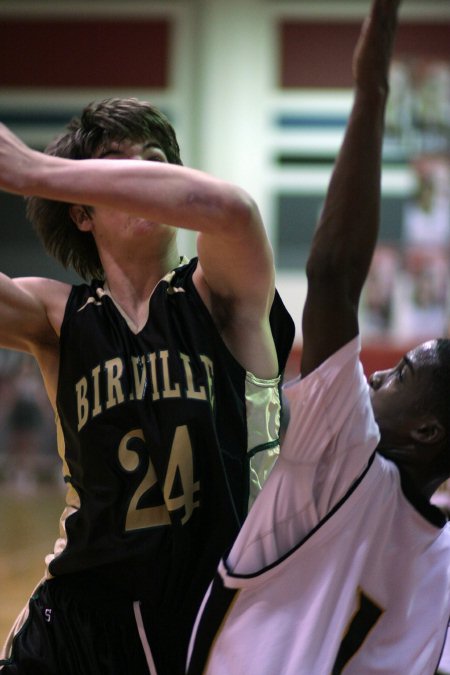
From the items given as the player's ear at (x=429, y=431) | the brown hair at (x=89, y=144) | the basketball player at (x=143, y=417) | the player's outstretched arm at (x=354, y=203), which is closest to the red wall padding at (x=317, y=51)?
Answer: the brown hair at (x=89, y=144)

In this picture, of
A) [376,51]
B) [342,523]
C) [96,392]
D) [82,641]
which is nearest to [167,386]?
[96,392]

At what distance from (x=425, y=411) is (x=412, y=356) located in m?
0.11

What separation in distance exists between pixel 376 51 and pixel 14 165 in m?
0.62

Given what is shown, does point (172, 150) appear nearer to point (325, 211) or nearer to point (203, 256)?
point (203, 256)

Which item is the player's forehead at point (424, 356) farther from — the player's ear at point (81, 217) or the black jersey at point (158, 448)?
the player's ear at point (81, 217)

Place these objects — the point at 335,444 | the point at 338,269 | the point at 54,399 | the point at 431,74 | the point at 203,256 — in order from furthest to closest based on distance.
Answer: the point at 431,74
the point at 54,399
the point at 203,256
the point at 335,444
the point at 338,269

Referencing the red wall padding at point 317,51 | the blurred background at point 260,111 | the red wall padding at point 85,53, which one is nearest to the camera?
the blurred background at point 260,111

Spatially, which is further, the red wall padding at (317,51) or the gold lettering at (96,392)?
the red wall padding at (317,51)

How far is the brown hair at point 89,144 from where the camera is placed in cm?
236

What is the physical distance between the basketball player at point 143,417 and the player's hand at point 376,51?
0.49 metres

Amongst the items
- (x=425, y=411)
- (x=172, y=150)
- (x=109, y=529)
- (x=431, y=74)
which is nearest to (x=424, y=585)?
(x=425, y=411)

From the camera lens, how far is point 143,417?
2.16m

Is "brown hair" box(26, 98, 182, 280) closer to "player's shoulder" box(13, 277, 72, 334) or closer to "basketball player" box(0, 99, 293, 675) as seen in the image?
"basketball player" box(0, 99, 293, 675)

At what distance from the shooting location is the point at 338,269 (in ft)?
5.46
